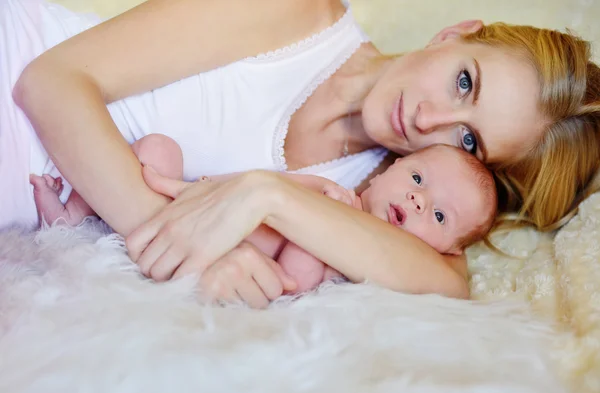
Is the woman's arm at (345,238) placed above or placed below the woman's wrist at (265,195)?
below

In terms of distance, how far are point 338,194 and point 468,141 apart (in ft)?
1.03

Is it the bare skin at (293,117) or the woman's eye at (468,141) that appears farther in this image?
the woman's eye at (468,141)

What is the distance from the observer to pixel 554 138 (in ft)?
4.36

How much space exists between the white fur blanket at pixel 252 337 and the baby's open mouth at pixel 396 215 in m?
0.25

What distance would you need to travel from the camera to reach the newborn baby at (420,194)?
3.98 ft

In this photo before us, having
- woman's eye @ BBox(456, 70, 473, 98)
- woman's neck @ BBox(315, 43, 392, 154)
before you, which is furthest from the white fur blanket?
woman's neck @ BBox(315, 43, 392, 154)

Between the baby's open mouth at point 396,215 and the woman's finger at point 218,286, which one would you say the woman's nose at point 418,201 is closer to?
the baby's open mouth at point 396,215

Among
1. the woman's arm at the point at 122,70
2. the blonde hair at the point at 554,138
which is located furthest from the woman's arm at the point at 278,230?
the blonde hair at the point at 554,138

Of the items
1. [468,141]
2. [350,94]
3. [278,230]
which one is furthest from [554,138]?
[278,230]

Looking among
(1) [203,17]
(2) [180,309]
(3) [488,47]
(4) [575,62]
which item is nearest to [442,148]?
(3) [488,47]

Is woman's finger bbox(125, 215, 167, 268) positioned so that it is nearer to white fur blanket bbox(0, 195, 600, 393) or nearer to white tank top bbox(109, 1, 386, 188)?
white fur blanket bbox(0, 195, 600, 393)

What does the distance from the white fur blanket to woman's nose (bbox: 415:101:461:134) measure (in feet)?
1.32

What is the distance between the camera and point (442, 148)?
1264mm

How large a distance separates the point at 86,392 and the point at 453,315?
0.55 metres
